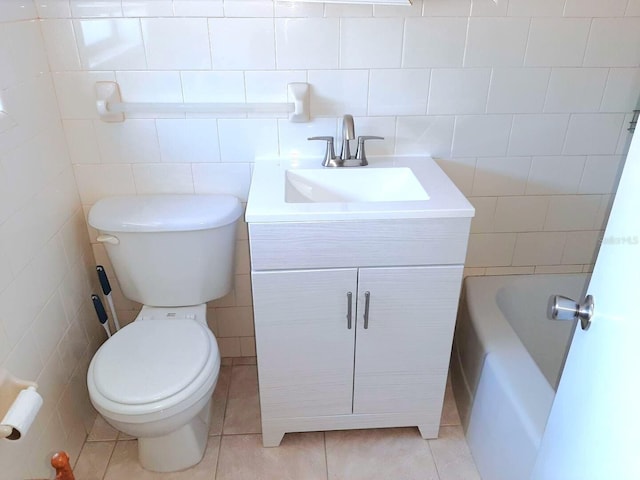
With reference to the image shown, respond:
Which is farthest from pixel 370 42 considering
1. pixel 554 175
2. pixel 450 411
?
pixel 450 411

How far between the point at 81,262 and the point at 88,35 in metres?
0.73

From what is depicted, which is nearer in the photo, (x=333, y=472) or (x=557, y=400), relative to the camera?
(x=557, y=400)

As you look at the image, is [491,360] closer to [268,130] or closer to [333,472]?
[333,472]

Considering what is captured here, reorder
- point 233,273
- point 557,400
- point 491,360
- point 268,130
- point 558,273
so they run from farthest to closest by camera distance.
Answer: point 558,273
point 233,273
point 268,130
point 491,360
point 557,400

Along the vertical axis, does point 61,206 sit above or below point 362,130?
below

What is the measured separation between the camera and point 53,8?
4.65 ft

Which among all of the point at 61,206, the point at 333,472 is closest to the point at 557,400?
the point at 333,472

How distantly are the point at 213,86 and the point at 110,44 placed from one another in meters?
0.32

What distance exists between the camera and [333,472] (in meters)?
1.57

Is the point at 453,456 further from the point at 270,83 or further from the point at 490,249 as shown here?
the point at 270,83

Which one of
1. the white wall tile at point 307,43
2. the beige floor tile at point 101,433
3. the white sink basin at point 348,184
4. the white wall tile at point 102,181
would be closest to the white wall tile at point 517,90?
the white sink basin at point 348,184

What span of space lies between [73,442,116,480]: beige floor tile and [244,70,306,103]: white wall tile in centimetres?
124

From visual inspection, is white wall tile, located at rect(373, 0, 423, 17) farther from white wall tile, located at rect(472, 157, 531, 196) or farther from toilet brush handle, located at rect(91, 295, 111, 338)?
toilet brush handle, located at rect(91, 295, 111, 338)

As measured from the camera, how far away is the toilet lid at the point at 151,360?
1311mm
